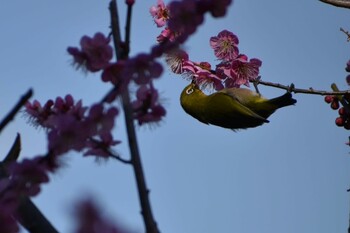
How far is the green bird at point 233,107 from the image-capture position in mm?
5797

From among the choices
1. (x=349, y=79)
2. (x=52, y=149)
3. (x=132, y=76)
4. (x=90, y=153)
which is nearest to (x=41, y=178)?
(x=52, y=149)

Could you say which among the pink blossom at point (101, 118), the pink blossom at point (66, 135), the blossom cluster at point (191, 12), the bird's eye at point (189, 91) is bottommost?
the pink blossom at point (66, 135)

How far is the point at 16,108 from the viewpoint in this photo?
1531 mm

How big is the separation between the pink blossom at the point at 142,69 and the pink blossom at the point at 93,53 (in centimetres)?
22

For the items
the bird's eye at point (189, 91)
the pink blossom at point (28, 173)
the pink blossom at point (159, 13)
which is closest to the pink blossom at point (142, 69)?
the pink blossom at point (28, 173)

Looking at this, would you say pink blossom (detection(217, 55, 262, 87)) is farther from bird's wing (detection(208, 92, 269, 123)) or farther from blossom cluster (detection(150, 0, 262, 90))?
bird's wing (detection(208, 92, 269, 123))

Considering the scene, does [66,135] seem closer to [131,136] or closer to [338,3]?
[131,136]

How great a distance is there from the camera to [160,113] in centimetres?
206

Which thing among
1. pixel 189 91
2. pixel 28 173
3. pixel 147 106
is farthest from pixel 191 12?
pixel 189 91

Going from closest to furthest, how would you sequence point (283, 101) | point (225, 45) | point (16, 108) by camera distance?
point (16, 108)
point (225, 45)
point (283, 101)

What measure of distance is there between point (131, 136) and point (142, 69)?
21 cm

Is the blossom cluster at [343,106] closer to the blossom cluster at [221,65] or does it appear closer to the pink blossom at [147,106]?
the blossom cluster at [221,65]

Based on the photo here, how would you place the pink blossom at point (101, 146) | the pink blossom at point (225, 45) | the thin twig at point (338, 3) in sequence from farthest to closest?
the pink blossom at point (225, 45) < the thin twig at point (338, 3) < the pink blossom at point (101, 146)

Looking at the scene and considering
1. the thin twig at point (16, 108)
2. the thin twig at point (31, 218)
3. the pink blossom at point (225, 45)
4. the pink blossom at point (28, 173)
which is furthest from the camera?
the pink blossom at point (225, 45)
